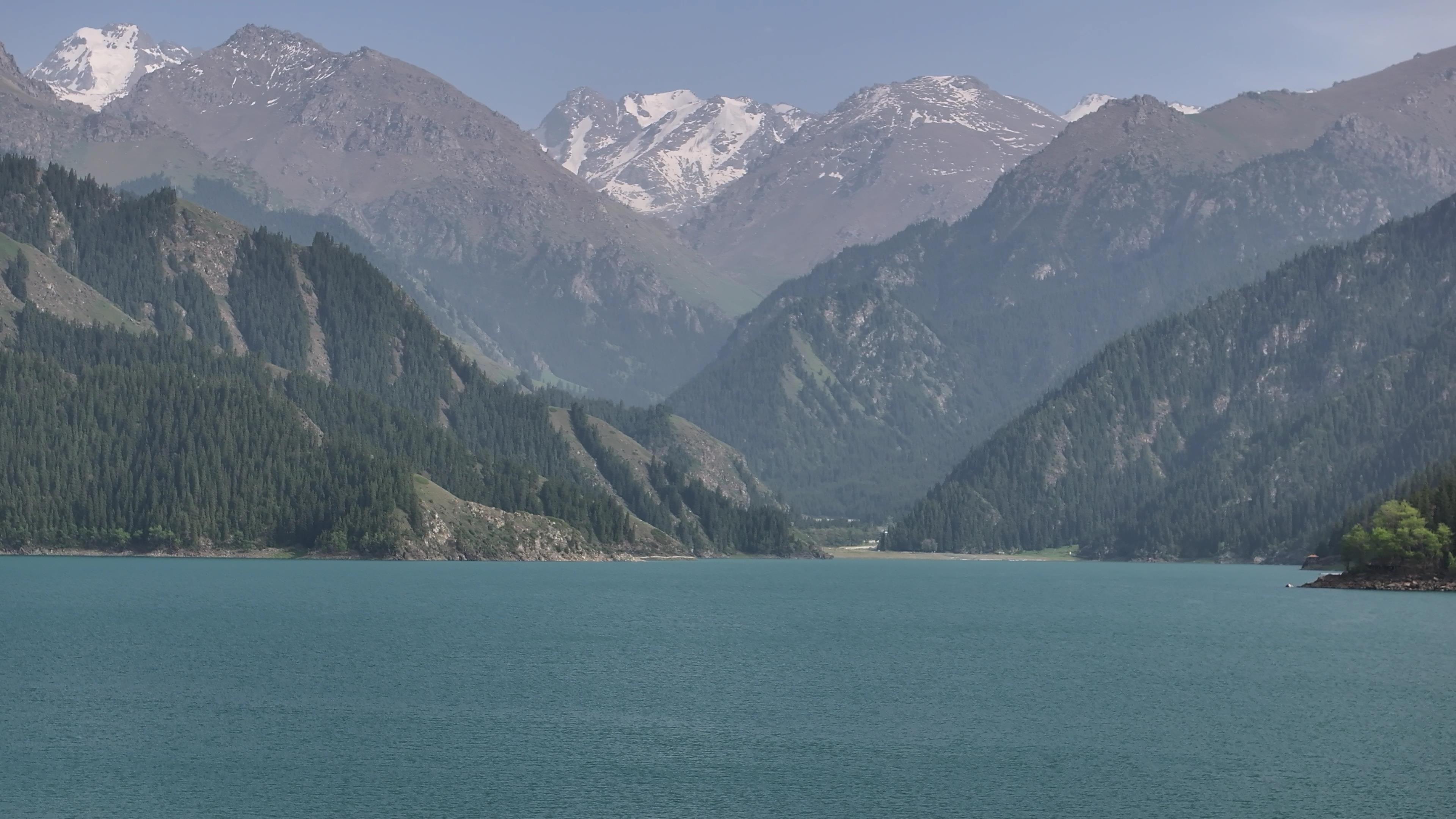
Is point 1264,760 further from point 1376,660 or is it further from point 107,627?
point 107,627

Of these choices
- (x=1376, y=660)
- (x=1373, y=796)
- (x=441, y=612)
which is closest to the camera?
(x=1373, y=796)

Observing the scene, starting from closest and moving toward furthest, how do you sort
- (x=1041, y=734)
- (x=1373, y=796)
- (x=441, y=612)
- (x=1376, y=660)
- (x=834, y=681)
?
(x=1373, y=796) < (x=1041, y=734) < (x=834, y=681) < (x=1376, y=660) < (x=441, y=612)

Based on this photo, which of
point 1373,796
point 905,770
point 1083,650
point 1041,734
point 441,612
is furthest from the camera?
point 441,612

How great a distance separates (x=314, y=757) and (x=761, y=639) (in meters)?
73.1

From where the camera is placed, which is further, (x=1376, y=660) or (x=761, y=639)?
(x=761, y=639)

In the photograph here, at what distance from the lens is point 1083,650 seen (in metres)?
155

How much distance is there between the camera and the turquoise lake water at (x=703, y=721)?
86688 mm

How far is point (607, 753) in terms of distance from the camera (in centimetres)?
9794

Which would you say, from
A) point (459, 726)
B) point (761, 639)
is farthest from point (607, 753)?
point (761, 639)

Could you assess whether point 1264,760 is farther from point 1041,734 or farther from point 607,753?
point 607,753

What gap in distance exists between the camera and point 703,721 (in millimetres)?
109500

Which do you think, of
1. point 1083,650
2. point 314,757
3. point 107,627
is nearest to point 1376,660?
point 1083,650

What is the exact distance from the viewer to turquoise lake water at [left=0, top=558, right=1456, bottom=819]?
8669 cm

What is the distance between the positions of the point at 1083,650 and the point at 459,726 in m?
70.4
